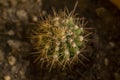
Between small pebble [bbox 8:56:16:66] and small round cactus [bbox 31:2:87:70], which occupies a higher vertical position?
small round cactus [bbox 31:2:87:70]

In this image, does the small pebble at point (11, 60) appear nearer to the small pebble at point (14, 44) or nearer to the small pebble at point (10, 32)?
the small pebble at point (14, 44)

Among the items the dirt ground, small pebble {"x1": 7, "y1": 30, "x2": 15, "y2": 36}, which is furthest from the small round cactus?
small pebble {"x1": 7, "y1": 30, "x2": 15, "y2": 36}

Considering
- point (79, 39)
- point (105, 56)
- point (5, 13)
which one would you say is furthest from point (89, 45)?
point (5, 13)

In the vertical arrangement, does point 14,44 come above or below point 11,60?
above

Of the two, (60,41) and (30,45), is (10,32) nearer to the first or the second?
(30,45)

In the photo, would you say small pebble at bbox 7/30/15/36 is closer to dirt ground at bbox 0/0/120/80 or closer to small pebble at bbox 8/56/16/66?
dirt ground at bbox 0/0/120/80

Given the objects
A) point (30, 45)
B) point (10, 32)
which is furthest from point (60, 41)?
point (10, 32)

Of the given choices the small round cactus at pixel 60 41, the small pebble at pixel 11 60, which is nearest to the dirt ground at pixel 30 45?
the small pebble at pixel 11 60

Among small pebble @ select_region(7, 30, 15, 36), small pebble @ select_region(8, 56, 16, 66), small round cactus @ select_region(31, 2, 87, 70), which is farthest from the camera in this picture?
A: small pebble @ select_region(7, 30, 15, 36)
